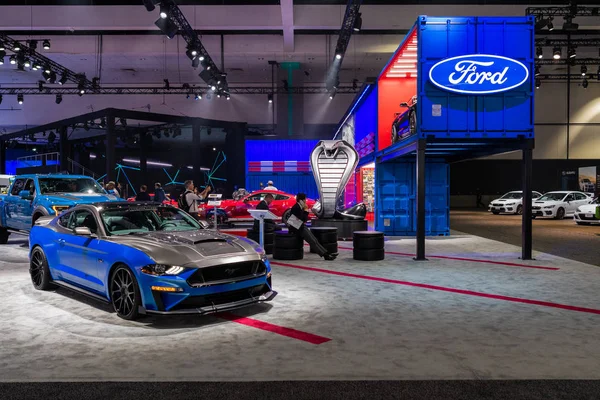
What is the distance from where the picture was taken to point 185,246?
522 cm

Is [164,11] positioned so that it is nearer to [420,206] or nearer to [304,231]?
[304,231]

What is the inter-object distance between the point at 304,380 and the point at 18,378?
7.39 ft

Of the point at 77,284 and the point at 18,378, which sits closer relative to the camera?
the point at 18,378

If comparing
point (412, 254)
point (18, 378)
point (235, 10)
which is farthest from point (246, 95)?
point (18, 378)

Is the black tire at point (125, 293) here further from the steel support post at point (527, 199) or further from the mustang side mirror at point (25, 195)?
the steel support post at point (527, 199)

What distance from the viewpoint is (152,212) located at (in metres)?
6.45

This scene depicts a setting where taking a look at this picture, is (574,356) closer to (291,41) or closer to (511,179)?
(291,41)

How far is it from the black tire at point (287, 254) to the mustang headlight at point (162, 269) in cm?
509

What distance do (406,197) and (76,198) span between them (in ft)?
31.6

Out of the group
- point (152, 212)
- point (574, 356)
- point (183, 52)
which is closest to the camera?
point (574, 356)

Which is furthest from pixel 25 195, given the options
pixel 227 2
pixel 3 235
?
pixel 227 2

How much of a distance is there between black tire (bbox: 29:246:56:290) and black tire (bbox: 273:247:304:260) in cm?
442

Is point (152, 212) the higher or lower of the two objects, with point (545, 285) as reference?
higher

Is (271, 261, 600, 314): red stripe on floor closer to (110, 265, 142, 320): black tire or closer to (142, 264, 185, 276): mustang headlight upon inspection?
(142, 264, 185, 276): mustang headlight
